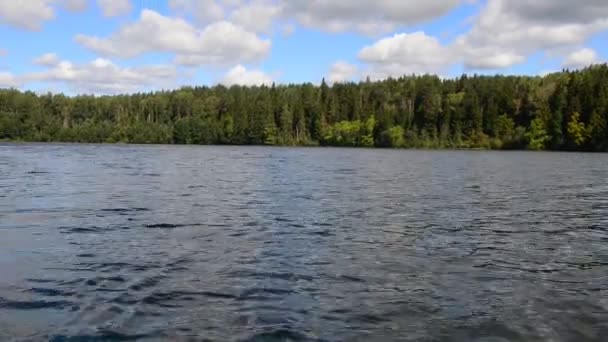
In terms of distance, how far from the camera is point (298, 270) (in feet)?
44.4

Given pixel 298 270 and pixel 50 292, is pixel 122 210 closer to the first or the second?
pixel 298 270

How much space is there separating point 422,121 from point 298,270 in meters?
170

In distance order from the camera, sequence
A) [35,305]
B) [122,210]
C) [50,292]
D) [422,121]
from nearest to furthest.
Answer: [35,305]
[50,292]
[122,210]
[422,121]

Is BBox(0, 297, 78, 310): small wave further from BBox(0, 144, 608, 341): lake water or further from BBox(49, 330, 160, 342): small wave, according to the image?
BBox(49, 330, 160, 342): small wave

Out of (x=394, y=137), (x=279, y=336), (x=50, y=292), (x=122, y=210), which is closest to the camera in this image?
(x=279, y=336)

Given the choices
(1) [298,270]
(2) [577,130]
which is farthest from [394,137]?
(1) [298,270]

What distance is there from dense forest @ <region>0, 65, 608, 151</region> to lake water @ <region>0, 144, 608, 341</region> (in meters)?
121

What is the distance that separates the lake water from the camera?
9.84 metres

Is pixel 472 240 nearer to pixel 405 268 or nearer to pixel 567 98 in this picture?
pixel 405 268

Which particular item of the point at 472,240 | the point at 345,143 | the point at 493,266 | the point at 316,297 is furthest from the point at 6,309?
the point at 345,143

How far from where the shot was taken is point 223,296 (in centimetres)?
1138

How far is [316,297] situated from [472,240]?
A: 25.5ft

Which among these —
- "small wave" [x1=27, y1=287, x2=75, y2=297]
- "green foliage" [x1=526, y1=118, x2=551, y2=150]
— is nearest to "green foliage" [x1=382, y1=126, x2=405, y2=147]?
"green foliage" [x1=526, y1=118, x2=551, y2=150]

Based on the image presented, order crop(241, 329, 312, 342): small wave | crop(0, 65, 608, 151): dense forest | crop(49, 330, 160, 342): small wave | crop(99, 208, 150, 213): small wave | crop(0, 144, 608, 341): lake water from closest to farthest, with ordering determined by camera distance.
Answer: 1. crop(49, 330, 160, 342): small wave
2. crop(241, 329, 312, 342): small wave
3. crop(0, 144, 608, 341): lake water
4. crop(99, 208, 150, 213): small wave
5. crop(0, 65, 608, 151): dense forest
